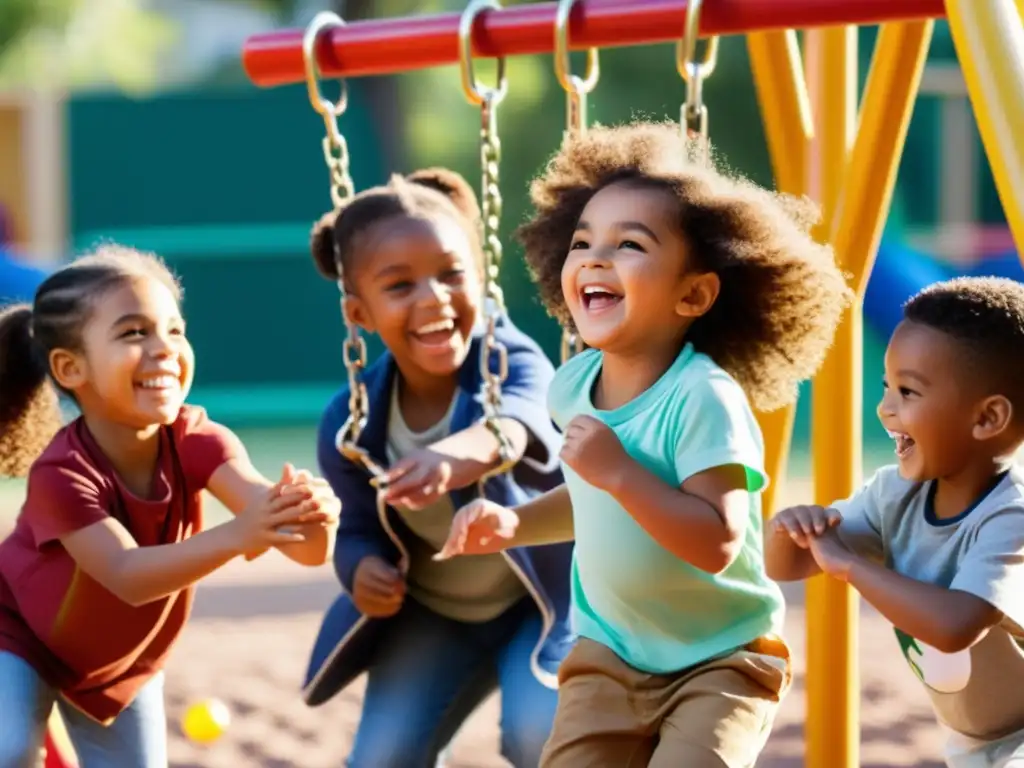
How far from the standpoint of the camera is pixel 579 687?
8.29 ft

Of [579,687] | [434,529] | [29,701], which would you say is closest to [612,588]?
[579,687]

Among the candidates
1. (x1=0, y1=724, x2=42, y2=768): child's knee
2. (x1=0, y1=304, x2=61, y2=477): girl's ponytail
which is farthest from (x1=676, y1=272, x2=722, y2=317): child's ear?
(x1=0, y1=724, x2=42, y2=768): child's knee

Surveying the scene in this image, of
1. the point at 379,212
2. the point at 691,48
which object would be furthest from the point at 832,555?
the point at 379,212

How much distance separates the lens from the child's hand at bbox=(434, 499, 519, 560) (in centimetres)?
267

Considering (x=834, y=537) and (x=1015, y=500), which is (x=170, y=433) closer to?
(x=834, y=537)

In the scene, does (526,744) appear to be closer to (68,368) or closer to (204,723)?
(68,368)

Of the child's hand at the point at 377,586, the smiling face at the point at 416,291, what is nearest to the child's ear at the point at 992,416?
the smiling face at the point at 416,291

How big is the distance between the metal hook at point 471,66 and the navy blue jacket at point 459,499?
1.65 ft

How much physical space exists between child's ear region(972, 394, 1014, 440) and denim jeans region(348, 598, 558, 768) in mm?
1089

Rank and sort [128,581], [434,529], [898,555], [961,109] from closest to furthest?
[898,555] < [128,581] < [434,529] < [961,109]

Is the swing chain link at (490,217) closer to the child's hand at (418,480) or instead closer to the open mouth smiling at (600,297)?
the child's hand at (418,480)

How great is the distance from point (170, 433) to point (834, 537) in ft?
4.10

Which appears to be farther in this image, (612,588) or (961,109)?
(961,109)

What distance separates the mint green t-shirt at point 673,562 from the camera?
93.8 inches
